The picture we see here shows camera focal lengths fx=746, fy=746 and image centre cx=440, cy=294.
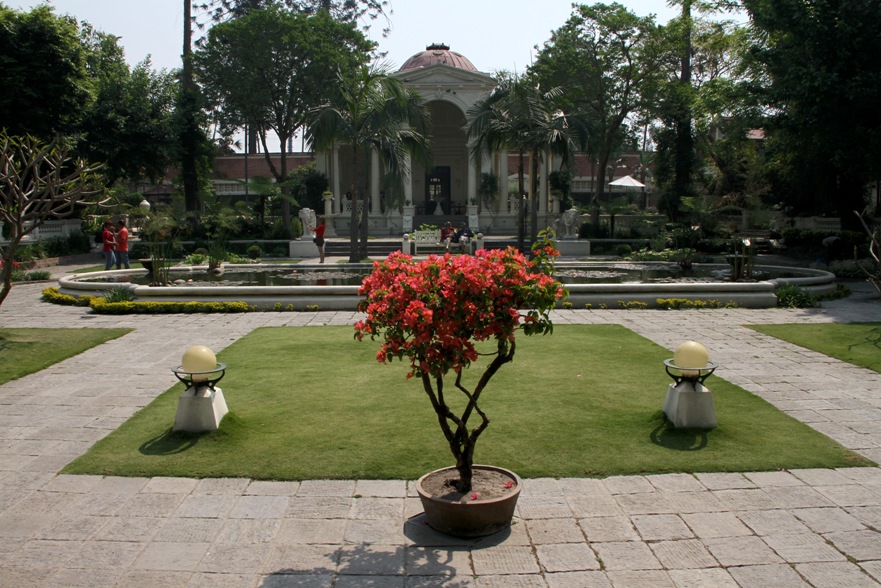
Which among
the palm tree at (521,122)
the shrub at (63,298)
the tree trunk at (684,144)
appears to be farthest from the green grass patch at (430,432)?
Result: the tree trunk at (684,144)

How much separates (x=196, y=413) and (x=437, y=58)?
1497 inches

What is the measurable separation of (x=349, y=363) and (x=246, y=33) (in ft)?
96.0

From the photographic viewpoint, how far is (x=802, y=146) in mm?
23250

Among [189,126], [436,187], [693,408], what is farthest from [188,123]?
[693,408]

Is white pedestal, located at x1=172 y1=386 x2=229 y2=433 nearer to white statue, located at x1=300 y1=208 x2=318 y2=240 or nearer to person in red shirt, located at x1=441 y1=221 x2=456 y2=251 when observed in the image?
person in red shirt, located at x1=441 y1=221 x2=456 y2=251

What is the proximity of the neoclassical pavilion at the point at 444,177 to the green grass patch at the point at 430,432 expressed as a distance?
918 inches

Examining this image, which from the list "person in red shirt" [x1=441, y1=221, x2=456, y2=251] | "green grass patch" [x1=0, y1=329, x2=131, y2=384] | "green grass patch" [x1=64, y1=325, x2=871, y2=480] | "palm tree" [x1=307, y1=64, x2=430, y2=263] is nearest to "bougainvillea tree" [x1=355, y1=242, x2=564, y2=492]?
"green grass patch" [x1=64, y1=325, x2=871, y2=480]

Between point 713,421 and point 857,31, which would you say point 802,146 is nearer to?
point 857,31

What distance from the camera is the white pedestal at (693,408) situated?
6863 millimetres

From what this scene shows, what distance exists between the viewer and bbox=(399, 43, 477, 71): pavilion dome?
138 feet

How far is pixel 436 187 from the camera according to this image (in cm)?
4181

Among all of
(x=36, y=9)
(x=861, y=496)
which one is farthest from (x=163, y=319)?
(x=36, y=9)

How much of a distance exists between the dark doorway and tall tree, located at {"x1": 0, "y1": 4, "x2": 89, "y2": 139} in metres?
19.8

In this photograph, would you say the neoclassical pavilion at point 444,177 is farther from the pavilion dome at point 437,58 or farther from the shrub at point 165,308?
the shrub at point 165,308
